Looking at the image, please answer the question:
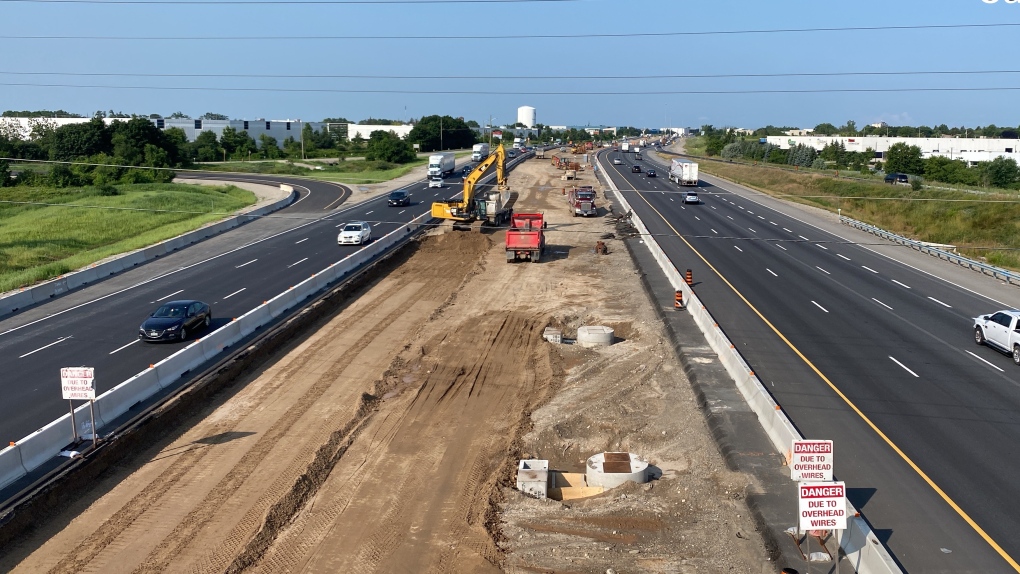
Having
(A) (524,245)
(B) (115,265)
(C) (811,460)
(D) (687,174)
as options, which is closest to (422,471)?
(C) (811,460)

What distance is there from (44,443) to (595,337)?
60.3 feet

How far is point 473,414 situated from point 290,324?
11.0m

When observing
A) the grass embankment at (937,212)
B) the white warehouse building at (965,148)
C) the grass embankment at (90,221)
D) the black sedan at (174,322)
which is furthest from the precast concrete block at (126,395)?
the white warehouse building at (965,148)

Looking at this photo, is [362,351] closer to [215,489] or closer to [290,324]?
[290,324]

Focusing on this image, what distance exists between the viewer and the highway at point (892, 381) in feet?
47.9

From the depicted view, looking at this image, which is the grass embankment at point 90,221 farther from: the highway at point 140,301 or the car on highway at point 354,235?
the car on highway at point 354,235

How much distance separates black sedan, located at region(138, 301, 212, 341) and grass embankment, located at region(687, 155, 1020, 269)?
39943 mm

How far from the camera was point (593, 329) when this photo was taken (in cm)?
3027

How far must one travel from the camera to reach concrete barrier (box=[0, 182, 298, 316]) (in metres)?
33.6

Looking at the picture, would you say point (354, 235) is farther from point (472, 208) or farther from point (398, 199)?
point (398, 199)

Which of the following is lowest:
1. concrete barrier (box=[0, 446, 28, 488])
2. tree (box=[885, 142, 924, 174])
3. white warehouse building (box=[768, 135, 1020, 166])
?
concrete barrier (box=[0, 446, 28, 488])

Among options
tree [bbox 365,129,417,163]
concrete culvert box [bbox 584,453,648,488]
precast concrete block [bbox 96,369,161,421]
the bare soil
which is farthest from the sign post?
tree [bbox 365,129,417,163]

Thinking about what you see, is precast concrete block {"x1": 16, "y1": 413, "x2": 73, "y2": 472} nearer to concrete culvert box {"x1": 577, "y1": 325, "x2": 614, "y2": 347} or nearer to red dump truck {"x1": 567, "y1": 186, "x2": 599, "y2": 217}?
concrete culvert box {"x1": 577, "y1": 325, "x2": 614, "y2": 347}

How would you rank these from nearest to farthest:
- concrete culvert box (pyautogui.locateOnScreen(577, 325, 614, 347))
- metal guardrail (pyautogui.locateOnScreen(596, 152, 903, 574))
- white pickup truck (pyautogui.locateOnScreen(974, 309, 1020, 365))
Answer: metal guardrail (pyautogui.locateOnScreen(596, 152, 903, 574))
white pickup truck (pyautogui.locateOnScreen(974, 309, 1020, 365))
concrete culvert box (pyautogui.locateOnScreen(577, 325, 614, 347))
